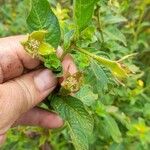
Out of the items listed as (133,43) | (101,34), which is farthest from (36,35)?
(133,43)

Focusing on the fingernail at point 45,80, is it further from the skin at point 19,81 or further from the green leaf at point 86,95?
the green leaf at point 86,95

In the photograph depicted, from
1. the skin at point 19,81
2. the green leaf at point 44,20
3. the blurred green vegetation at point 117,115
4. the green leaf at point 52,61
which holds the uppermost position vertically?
the green leaf at point 44,20

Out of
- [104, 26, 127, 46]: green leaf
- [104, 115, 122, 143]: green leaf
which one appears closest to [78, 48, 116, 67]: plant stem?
[104, 26, 127, 46]: green leaf

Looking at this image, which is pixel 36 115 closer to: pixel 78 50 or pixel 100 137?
pixel 100 137

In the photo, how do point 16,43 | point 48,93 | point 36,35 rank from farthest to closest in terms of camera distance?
point 16,43, point 48,93, point 36,35

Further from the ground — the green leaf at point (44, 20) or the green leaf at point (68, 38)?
the green leaf at point (44, 20)

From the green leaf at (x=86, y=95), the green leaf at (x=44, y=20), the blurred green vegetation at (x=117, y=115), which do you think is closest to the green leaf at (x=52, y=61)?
the green leaf at (x=44, y=20)

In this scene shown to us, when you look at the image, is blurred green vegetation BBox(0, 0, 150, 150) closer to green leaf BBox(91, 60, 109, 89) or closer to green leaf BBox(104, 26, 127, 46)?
green leaf BBox(104, 26, 127, 46)
